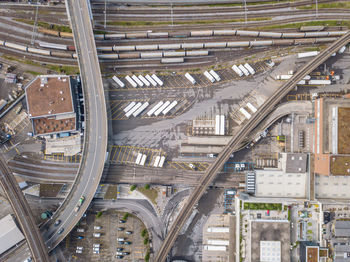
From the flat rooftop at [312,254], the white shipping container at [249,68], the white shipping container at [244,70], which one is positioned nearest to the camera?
the flat rooftop at [312,254]

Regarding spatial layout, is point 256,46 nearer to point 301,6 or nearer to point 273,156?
point 301,6

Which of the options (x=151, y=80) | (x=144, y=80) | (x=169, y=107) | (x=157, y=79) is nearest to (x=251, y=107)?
(x=169, y=107)

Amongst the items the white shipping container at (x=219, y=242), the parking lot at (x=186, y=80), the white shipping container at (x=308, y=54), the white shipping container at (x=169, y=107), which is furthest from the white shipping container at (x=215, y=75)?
the white shipping container at (x=219, y=242)

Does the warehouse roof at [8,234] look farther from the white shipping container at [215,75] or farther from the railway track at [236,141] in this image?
the white shipping container at [215,75]

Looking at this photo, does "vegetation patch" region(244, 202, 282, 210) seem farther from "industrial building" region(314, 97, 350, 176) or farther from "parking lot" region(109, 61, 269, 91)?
"parking lot" region(109, 61, 269, 91)

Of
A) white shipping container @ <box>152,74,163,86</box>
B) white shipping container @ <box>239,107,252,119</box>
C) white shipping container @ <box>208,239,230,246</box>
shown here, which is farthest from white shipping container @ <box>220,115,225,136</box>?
white shipping container @ <box>208,239,230,246</box>

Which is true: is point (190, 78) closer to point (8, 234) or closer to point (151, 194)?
point (151, 194)
